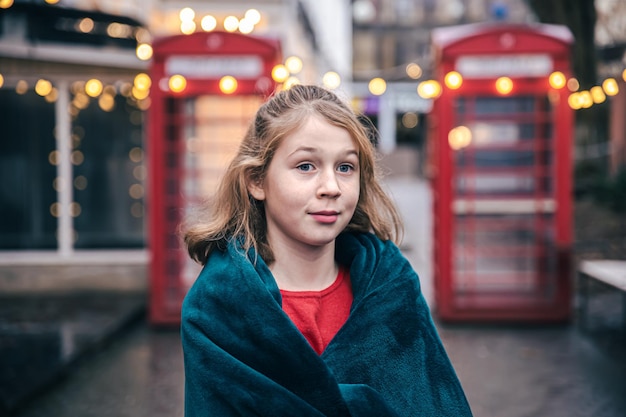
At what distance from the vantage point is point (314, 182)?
6.45 ft

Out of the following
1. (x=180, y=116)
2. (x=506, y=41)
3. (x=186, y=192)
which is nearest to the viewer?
(x=506, y=41)

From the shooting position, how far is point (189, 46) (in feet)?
23.2

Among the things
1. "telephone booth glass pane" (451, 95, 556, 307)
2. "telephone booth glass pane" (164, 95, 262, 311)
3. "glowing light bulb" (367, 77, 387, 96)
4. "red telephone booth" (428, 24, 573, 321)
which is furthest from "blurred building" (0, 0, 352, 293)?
"telephone booth glass pane" (451, 95, 556, 307)

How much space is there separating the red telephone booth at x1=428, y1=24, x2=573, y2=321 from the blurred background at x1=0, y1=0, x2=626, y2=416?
0.8 inches

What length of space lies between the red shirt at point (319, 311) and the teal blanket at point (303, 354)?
8 centimetres

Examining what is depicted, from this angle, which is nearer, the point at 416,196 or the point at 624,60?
the point at 624,60

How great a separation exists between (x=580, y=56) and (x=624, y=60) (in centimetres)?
333

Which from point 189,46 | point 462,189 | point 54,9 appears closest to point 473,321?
point 462,189

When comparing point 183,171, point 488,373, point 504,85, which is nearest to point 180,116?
point 183,171

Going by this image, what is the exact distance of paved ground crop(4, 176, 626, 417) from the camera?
5184 millimetres

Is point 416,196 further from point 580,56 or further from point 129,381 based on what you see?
point 129,381

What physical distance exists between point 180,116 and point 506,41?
10.8ft

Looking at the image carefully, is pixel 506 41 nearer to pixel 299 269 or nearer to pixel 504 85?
pixel 504 85

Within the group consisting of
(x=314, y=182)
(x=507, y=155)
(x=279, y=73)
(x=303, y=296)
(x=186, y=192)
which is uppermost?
(x=279, y=73)
